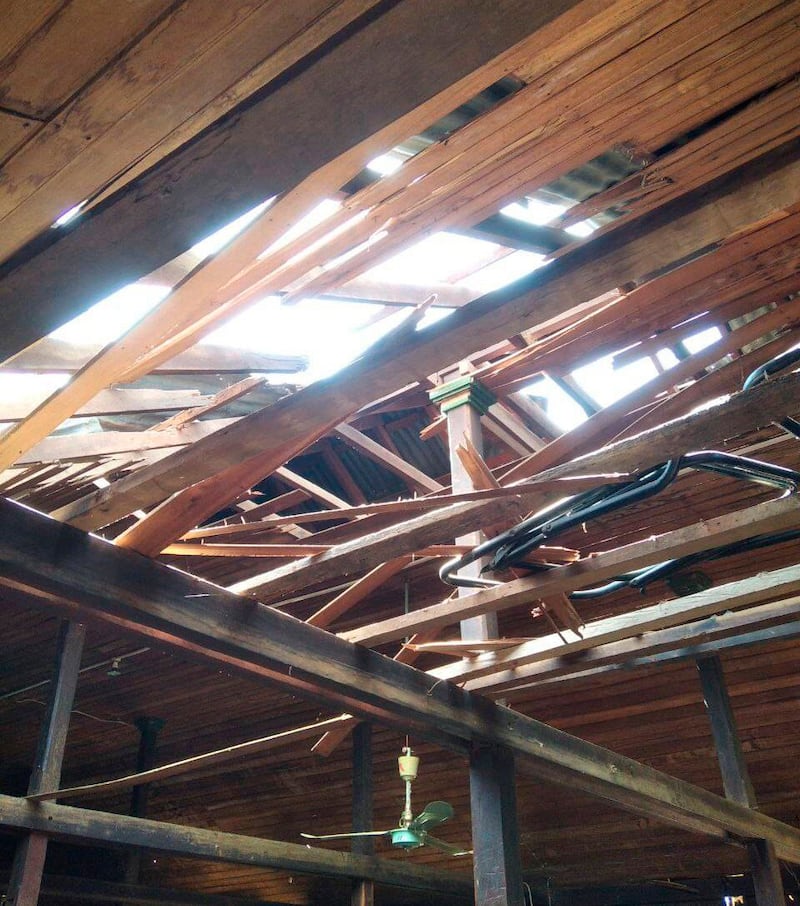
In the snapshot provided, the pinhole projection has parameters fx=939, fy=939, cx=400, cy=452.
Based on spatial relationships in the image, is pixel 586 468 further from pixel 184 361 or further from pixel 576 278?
pixel 184 361

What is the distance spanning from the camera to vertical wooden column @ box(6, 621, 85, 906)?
563 centimetres

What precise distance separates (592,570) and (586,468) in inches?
23.2

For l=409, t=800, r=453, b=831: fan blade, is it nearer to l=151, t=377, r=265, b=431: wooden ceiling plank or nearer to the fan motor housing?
the fan motor housing

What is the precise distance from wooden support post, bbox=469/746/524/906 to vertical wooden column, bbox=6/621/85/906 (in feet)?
8.98

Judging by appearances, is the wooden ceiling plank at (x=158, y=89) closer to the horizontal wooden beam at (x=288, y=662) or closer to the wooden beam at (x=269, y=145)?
the wooden beam at (x=269, y=145)

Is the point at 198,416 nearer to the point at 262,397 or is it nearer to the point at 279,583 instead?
the point at 279,583

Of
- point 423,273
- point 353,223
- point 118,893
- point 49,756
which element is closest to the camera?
point 353,223

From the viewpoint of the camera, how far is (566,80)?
84.5 inches

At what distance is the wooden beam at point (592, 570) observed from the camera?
3.23 metres

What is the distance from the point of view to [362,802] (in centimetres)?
739

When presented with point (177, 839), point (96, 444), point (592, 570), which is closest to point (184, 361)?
point (96, 444)

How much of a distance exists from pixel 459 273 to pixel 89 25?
13.9ft

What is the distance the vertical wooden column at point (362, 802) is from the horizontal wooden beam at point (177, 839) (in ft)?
0.42

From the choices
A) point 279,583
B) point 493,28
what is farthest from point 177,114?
point 279,583
